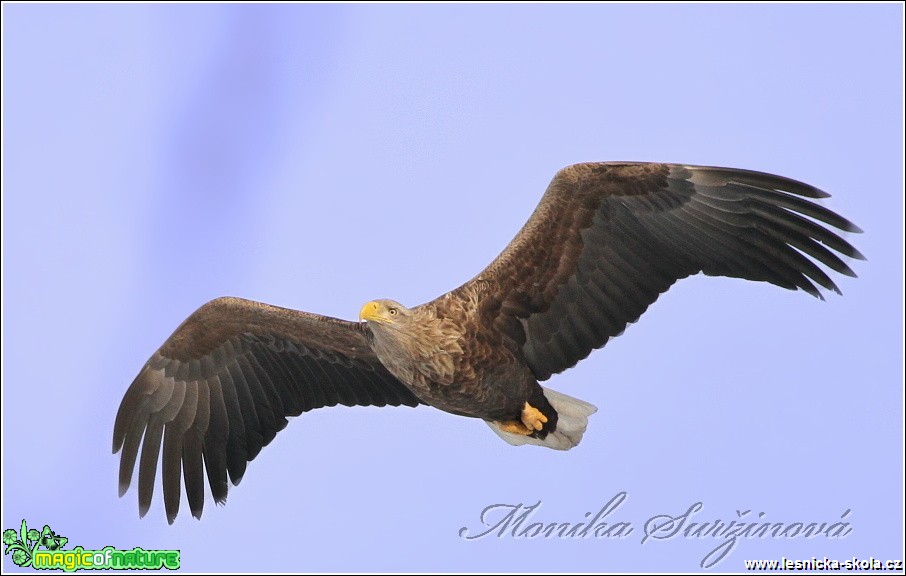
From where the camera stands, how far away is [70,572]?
1199 centimetres

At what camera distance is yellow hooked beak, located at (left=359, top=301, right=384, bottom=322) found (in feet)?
36.5

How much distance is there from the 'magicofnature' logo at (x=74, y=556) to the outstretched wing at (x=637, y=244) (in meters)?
3.60

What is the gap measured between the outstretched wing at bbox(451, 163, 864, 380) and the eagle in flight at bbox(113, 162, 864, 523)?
0.01 meters

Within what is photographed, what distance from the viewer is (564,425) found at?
12484mm

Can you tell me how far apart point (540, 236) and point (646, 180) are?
98 cm

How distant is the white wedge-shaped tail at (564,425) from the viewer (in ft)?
41.0

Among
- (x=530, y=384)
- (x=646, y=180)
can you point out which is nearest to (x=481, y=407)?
(x=530, y=384)

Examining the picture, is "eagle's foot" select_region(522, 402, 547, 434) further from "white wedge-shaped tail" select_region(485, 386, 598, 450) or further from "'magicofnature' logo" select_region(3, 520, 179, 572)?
"'magicofnature' logo" select_region(3, 520, 179, 572)

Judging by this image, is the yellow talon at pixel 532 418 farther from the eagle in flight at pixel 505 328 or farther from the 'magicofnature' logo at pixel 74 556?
the 'magicofnature' logo at pixel 74 556

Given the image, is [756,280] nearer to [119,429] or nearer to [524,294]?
[524,294]

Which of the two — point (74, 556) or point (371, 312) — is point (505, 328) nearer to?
point (371, 312)

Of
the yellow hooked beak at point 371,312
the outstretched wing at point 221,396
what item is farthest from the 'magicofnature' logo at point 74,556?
the yellow hooked beak at point 371,312

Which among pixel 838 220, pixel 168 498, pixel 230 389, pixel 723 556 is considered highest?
pixel 838 220

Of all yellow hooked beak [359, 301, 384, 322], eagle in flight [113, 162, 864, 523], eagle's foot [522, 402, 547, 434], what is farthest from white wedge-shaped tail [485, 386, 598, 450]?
yellow hooked beak [359, 301, 384, 322]
